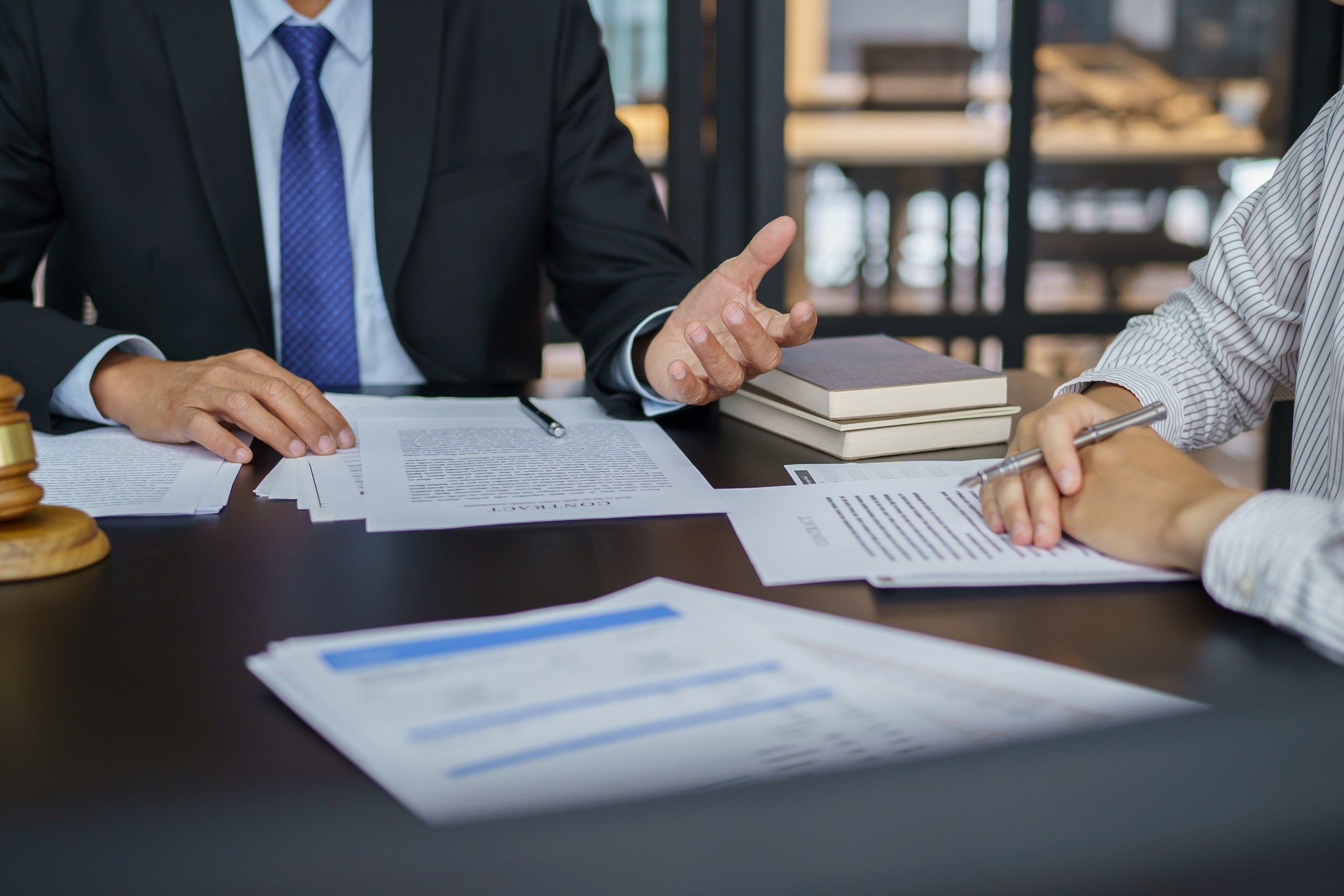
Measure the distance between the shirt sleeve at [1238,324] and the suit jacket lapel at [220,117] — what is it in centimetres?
104

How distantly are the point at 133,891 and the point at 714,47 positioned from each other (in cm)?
261

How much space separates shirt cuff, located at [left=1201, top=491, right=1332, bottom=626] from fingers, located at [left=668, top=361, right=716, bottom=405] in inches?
20.7

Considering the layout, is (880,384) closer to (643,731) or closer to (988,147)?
(643,731)

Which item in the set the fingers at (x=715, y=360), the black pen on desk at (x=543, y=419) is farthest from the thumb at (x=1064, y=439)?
the black pen on desk at (x=543, y=419)

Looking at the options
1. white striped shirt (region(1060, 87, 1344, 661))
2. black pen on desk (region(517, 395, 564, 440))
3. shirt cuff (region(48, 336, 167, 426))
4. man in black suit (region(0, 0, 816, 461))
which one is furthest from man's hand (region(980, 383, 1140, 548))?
shirt cuff (region(48, 336, 167, 426))

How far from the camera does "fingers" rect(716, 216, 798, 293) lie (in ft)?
3.39

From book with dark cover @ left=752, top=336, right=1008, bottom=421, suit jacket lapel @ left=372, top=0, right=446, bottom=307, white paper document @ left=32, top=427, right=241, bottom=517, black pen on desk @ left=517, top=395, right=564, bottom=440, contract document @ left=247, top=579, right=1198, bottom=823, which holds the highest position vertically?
suit jacket lapel @ left=372, top=0, right=446, bottom=307

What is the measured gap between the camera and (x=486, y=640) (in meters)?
0.51

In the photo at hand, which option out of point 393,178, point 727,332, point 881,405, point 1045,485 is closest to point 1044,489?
point 1045,485

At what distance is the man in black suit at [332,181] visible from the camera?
1.41 metres

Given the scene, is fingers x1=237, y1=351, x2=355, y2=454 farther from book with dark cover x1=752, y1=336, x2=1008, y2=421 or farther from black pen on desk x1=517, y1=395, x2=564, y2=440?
book with dark cover x1=752, y1=336, x2=1008, y2=421

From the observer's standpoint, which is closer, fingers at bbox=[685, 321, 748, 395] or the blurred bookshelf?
fingers at bbox=[685, 321, 748, 395]

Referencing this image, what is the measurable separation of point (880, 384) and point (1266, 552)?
18.0 inches

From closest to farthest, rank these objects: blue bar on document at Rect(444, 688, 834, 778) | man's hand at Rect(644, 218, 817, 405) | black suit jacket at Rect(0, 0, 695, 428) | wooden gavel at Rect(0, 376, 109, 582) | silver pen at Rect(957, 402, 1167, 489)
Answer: blue bar on document at Rect(444, 688, 834, 778)
wooden gavel at Rect(0, 376, 109, 582)
silver pen at Rect(957, 402, 1167, 489)
man's hand at Rect(644, 218, 817, 405)
black suit jacket at Rect(0, 0, 695, 428)
